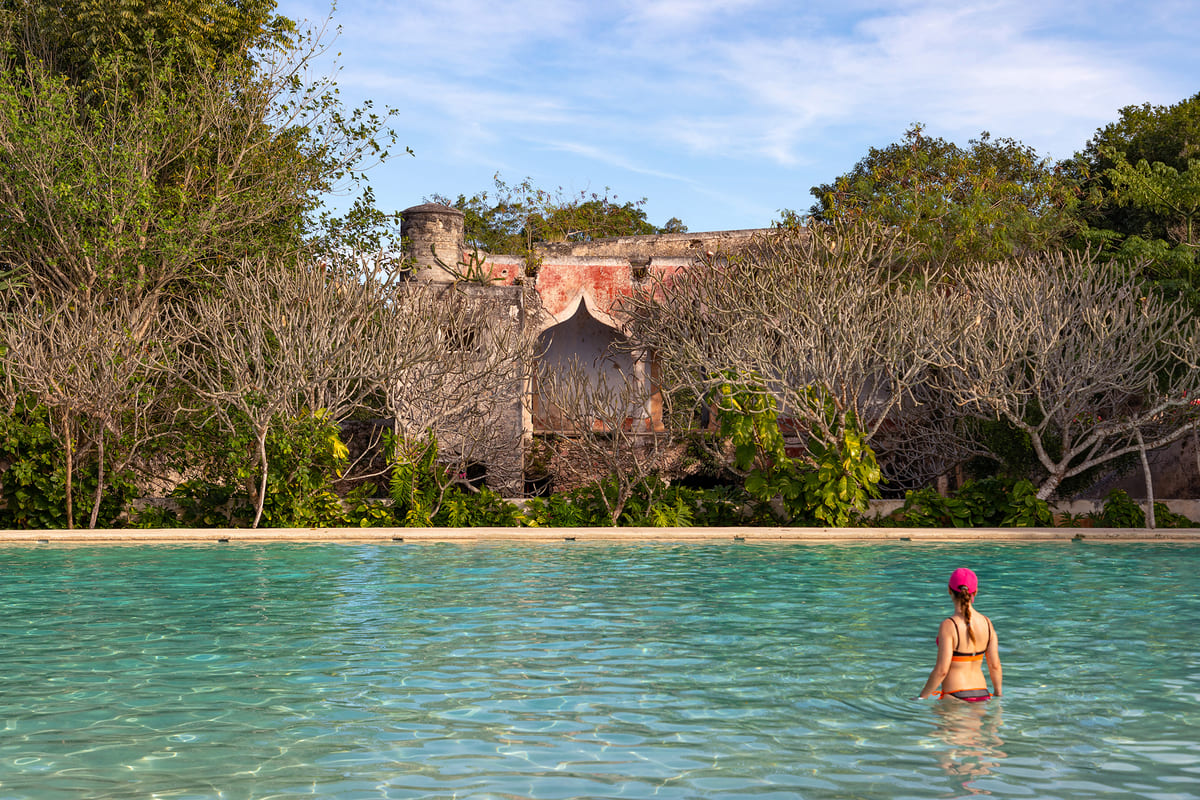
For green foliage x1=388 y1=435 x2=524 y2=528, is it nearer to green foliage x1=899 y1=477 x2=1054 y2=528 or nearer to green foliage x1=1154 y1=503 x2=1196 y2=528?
green foliage x1=899 y1=477 x2=1054 y2=528

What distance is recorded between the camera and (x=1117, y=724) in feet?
22.8

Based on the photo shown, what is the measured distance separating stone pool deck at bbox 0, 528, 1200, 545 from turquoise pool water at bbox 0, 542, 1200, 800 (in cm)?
205

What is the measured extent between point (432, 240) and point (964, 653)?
16.6 m

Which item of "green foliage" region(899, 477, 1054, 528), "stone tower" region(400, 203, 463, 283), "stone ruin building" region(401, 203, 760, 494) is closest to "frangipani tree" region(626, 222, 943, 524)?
"green foliage" region(899, 477, 1054, 528)

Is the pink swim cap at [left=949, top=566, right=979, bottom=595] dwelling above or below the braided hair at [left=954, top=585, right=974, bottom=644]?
above

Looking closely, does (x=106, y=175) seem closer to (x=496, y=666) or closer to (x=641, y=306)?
(x=641, y=306)

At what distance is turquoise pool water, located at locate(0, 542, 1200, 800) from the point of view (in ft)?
19.4

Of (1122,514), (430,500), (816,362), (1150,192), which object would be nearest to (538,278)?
(430,500)

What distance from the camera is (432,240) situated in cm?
2209

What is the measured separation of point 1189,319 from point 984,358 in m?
4.30

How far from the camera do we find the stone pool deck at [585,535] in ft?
52.2

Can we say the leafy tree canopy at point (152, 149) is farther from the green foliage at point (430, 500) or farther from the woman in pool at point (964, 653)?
the woman in pool at point (964, 653)

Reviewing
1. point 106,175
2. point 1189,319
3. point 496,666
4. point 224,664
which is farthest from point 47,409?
point 1189,319

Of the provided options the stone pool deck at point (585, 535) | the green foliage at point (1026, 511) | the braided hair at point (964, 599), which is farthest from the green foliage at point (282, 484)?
the braided hair at point (964, 599)
